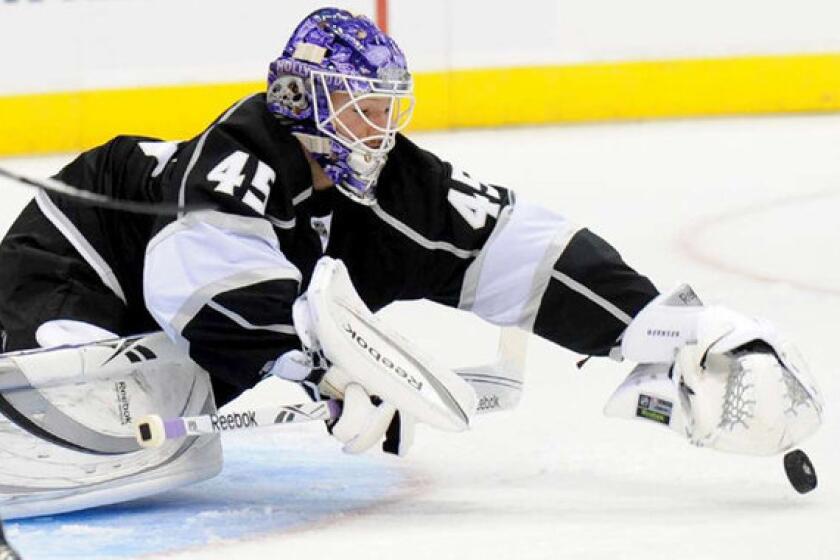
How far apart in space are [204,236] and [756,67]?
5.69 m

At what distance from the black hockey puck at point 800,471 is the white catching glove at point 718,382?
0.08 feet

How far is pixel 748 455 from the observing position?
2801 mm

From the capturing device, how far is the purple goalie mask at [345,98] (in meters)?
2.82

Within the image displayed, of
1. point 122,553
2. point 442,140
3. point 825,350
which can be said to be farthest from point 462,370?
point 442,140

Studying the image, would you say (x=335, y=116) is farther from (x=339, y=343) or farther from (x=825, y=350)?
(x=825, y=350)

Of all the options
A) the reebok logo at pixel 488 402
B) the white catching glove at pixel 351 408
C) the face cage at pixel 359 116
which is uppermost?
the face cage at pixel 359 116

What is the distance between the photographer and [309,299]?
8.52ft

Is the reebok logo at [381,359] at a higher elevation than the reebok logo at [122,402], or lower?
higher

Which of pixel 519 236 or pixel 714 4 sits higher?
pixel 519 236

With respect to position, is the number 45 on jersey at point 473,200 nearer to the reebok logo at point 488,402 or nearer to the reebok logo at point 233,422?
the reebok logo at point 488,402

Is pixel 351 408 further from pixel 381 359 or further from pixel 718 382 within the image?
pixel 718 382

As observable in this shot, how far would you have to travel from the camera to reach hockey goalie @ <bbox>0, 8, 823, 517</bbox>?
104 inches

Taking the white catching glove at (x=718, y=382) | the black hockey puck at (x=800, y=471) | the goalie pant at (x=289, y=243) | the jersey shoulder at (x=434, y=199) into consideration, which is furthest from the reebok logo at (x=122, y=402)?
the black hockey puck at (x=800, y=471)

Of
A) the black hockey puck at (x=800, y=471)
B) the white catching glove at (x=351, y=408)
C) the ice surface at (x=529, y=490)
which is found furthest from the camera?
the black hockey puck at (x=800, y=471)
